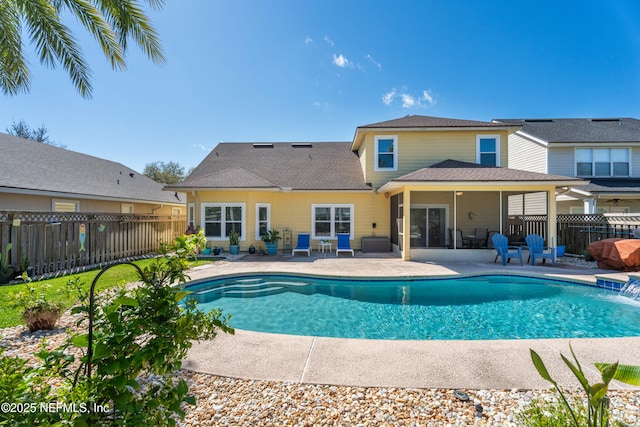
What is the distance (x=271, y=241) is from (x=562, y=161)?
17.0 meters

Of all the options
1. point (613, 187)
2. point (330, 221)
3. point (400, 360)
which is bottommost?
point (400, 360)

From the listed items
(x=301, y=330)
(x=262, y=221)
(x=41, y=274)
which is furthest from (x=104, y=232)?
(x=301, y=330)

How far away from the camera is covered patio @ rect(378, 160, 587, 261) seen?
10.4 metres

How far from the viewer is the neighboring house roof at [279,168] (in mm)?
13484

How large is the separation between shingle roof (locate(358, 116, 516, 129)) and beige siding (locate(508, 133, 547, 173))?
597cm

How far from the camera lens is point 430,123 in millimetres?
14023

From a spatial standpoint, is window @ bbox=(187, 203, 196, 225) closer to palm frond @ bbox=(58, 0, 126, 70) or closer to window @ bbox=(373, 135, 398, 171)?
palm frond @ bbox=(58, 0, 126, 70)

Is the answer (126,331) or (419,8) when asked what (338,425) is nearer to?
(126,331)

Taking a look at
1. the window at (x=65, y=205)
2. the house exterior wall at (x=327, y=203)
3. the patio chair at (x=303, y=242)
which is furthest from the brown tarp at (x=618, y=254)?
A: the window at (x=65, y=205)

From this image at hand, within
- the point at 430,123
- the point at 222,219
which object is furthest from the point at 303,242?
the point at 430,123

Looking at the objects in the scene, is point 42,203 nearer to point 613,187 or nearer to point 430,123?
point 430,123

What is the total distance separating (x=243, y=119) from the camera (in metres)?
19.9

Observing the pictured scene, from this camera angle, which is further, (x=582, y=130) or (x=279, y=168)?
(x=582, y=130)

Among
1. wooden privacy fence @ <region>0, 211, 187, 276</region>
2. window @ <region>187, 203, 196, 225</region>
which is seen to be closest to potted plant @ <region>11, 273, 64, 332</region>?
wooden privacy fence @ <region>0, 211, 187, 276</region>
